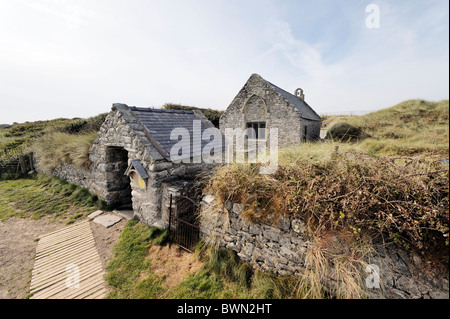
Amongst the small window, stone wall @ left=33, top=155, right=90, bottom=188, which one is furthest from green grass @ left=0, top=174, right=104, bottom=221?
the small window

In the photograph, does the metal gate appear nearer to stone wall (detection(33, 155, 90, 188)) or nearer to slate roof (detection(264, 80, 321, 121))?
stone wall (detection(33, 155, 90, 188))

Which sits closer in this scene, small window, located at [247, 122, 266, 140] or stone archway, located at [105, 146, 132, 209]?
stone archway, located at [105, 146, 132, 209]

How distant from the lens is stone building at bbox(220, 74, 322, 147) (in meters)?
12.8

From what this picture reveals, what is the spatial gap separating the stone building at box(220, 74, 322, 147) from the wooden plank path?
39.6 ft

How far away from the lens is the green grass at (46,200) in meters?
6.83

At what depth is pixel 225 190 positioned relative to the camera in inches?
155

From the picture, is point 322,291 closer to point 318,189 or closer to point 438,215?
point 318,189

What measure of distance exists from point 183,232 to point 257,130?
1170 centimetres

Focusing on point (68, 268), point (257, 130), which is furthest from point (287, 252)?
point (257, 130)

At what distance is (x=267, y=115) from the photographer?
45.0 feet

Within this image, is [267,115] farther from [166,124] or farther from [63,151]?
[63,151]

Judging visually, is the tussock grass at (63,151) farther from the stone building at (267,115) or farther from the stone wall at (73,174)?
the stone building at (267,115)

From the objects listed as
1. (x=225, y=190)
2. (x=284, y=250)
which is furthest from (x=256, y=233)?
(x=225, y=190)
